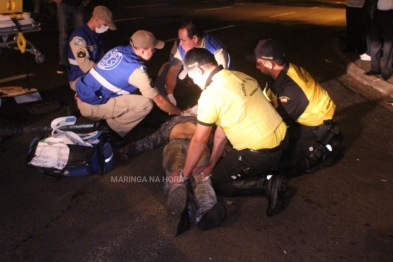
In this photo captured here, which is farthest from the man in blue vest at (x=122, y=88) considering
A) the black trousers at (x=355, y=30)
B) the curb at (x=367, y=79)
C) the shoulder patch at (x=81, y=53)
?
the black trousers at (x=355, y=30)

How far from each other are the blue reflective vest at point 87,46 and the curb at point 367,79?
4.28m

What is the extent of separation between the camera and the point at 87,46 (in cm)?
547

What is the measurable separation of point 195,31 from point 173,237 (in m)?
2.40

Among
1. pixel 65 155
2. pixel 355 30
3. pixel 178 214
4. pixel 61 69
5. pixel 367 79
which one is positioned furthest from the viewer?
pixel 355 30

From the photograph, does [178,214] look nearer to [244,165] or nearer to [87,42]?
[244,165]

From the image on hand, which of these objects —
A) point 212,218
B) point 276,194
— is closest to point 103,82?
point 212,218

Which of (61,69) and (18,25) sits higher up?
(18,25)

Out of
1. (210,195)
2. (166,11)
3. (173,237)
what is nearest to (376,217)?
(210,195)

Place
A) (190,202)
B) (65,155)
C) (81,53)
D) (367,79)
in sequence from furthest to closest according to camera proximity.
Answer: (367,79) < (81,53) < (65,155) < (190,202)

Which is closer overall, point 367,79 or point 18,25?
point 18,25

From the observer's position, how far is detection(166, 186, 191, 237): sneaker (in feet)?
11.1

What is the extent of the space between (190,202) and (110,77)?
5.57 feet

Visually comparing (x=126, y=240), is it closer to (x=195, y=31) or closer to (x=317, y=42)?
(x=195, y=31)

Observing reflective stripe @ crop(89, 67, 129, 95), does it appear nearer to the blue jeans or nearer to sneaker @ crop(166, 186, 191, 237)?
sneaker @ crop(166, 186, 191, 237)
